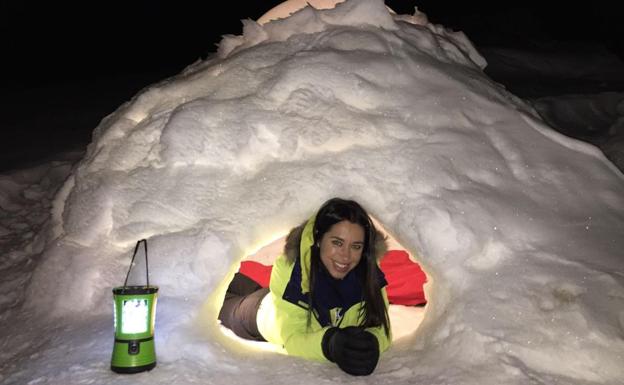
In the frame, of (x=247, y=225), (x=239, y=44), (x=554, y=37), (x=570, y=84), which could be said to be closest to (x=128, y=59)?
(x=554, y=37)

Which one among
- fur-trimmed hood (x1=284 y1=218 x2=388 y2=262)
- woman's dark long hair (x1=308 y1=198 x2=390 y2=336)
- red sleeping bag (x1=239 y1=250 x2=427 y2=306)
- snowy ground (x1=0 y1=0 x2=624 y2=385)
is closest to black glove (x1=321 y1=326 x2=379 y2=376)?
snowy ground (x1=0 y1=0 x2=624 y2=385)

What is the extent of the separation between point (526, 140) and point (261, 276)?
1827mm

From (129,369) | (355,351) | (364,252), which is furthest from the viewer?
(364,252)

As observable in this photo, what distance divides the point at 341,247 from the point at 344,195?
23cm

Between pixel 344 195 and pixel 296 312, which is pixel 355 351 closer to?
pixel 296 312

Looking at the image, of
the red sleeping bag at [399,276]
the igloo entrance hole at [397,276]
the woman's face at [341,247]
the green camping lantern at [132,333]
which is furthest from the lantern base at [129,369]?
the red sleeping bag at [399,276]

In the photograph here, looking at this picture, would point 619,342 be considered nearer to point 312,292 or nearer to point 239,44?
point 312,292

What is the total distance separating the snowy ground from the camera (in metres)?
1.91

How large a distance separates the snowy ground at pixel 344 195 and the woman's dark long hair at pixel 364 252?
80 millimetres

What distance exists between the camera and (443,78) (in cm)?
283

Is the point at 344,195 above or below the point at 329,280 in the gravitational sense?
above

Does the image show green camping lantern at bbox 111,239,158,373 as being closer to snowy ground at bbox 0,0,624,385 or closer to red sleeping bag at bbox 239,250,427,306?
snowy ground at bbox 0,0,624,385

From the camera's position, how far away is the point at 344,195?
235cm

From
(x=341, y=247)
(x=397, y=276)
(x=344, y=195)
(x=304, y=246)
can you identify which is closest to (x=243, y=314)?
(x=304, y=246)
